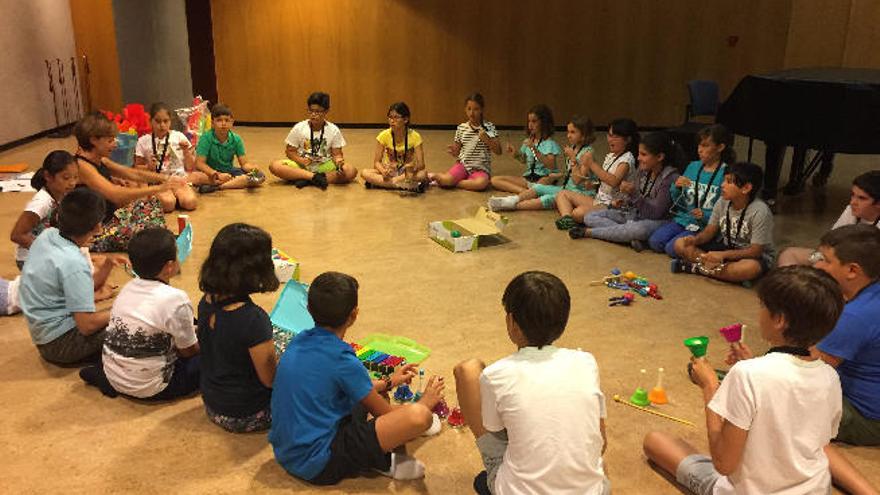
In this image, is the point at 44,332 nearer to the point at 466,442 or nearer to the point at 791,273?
the point at 466,442

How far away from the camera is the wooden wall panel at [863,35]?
977 cm

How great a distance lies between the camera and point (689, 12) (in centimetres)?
984

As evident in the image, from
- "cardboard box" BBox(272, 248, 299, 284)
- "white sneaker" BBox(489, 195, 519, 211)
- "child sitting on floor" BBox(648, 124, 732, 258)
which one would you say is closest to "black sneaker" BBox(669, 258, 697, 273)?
"child sitting on floor" BBox(648, 124, 732, 258)

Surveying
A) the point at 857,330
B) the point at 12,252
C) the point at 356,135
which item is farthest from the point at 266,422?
the point at 356,135

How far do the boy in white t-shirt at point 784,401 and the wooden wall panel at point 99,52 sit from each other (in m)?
8.71

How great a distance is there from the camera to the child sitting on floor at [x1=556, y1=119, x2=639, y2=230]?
555 cm

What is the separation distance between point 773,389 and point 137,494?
211 cm

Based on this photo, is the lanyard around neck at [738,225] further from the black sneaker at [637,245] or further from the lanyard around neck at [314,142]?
the lanyard around neck at [314,142]

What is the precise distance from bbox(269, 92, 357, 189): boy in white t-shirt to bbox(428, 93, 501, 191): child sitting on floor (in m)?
0.89

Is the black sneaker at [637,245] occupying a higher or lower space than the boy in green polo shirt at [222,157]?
lower

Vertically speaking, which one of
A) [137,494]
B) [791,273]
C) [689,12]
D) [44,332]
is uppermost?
[689,12]

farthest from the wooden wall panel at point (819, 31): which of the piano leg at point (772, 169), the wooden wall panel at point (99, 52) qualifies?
the wooden wall panel at point (99, 52)

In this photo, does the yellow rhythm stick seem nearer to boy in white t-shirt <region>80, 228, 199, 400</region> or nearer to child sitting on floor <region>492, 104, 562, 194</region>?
boy in white t-shirt <region>80, 228, 199, 400</region>

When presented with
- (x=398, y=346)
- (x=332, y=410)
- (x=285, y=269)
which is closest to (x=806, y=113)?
(x=398, y=346)
